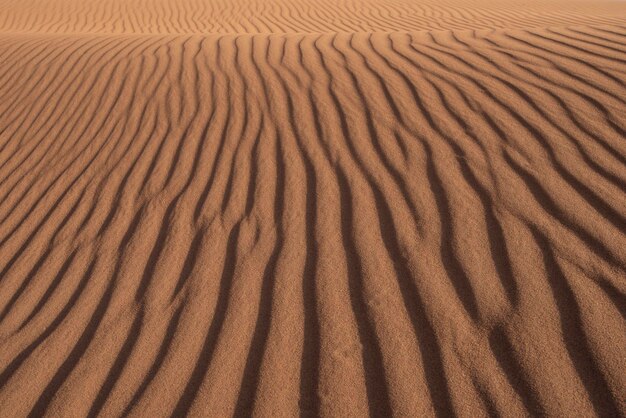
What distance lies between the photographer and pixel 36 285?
2539mm

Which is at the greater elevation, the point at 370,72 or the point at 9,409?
the point at 370,72

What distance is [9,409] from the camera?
74.6 inches

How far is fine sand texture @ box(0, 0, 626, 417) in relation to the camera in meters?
1.79

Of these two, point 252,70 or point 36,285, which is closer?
point 36,285

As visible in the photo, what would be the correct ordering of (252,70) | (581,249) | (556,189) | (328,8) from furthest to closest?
(328,8) → (252,70) → (556,189) → (581,249)

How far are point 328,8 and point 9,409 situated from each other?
11.0 meters

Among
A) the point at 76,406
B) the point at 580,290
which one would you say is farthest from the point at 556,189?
the point at 76,406

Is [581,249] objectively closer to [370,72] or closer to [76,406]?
[76,406]

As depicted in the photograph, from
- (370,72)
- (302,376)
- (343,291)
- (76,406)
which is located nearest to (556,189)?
Answer: (343,291)

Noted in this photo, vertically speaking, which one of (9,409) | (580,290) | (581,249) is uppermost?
(581,249)

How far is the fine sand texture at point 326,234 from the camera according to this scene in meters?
1.79

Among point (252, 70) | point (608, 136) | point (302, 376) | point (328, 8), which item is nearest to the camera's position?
point (302, 376)

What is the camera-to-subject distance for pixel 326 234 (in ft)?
8.14

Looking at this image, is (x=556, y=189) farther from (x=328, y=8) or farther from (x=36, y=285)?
(x=328, y=8)
